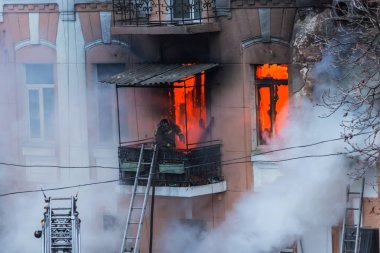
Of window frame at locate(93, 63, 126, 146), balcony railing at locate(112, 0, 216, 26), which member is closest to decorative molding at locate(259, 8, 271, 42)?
balcony railing at locate(112, 0, 216, 26)

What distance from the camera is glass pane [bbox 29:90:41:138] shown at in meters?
30.4

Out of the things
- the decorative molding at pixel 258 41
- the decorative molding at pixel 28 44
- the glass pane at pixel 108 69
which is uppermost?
the decorative molding at pixel 28 44

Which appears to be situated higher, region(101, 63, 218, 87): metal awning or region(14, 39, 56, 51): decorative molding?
region(14, 39, 56, 51): decorative molding

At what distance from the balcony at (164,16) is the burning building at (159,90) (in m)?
0.03

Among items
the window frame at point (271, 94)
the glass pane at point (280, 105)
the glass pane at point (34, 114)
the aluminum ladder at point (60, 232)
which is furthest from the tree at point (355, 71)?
the glass pane at point (34, 114)

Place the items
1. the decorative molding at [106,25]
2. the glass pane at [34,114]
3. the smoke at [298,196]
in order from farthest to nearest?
the glass pane at [34,114]
the decorative molding at [106,25]
the smoke at [298,196]

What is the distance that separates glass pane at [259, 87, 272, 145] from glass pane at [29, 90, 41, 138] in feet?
17.7

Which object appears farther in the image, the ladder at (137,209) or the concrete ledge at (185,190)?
the concrete ledge at (185,190)

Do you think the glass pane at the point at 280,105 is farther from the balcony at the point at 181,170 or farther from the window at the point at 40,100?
the window at the point at 40,100

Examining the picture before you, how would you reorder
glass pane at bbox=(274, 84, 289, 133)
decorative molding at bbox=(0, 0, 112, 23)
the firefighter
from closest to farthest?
glass pane at bbox=(274, 84, 289, 133) < the firefighter < decorative molding at bbox=(0, 0, 112, 23)

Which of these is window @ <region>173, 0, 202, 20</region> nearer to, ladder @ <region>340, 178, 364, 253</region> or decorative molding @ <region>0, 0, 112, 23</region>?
decorative molding @ <region>0, 0, 112, 23</region>

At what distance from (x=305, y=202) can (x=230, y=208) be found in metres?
1.86

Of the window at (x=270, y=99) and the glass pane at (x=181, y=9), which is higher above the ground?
the glass pane at (x=181, y=9)

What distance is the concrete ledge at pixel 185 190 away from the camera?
1078 inches
